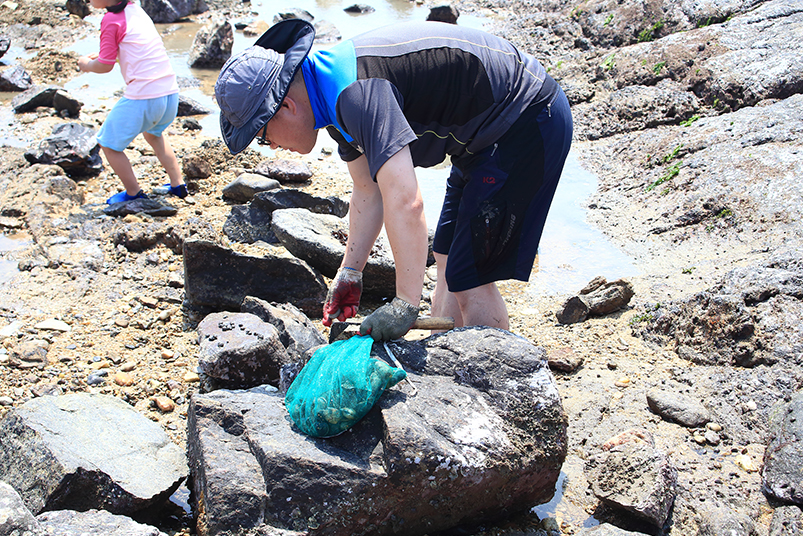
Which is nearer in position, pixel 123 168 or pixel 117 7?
pixel 117 7

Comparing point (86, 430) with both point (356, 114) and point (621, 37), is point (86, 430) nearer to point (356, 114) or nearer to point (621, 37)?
point (356, 114)

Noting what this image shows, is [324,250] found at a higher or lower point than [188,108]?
higher

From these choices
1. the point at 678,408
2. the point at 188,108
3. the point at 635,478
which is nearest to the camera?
the point at 635,478

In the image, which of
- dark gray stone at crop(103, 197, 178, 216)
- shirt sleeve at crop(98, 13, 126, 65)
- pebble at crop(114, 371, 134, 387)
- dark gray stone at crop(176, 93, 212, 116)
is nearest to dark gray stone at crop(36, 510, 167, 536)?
pebble at crop(114, 371, 134, 387)

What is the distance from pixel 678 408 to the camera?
2.70 metres

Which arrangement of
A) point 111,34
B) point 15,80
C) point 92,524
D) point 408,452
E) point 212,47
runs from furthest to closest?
1. point 212,47
2. point 15,80
3. point 111,34
4. point 408,452
5. point 92,524

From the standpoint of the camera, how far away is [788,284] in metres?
3.04

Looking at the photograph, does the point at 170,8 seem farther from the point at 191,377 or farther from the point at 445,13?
the point at 191,377

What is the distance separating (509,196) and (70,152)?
4.49 metres

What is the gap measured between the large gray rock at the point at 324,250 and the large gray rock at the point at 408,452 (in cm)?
144

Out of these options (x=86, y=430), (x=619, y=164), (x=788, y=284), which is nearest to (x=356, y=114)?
(x=86, y=430)

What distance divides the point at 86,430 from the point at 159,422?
475 millimetres

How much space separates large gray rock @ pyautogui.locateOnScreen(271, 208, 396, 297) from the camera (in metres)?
3.81

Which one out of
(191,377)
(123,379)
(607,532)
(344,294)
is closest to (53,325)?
(123,379)
